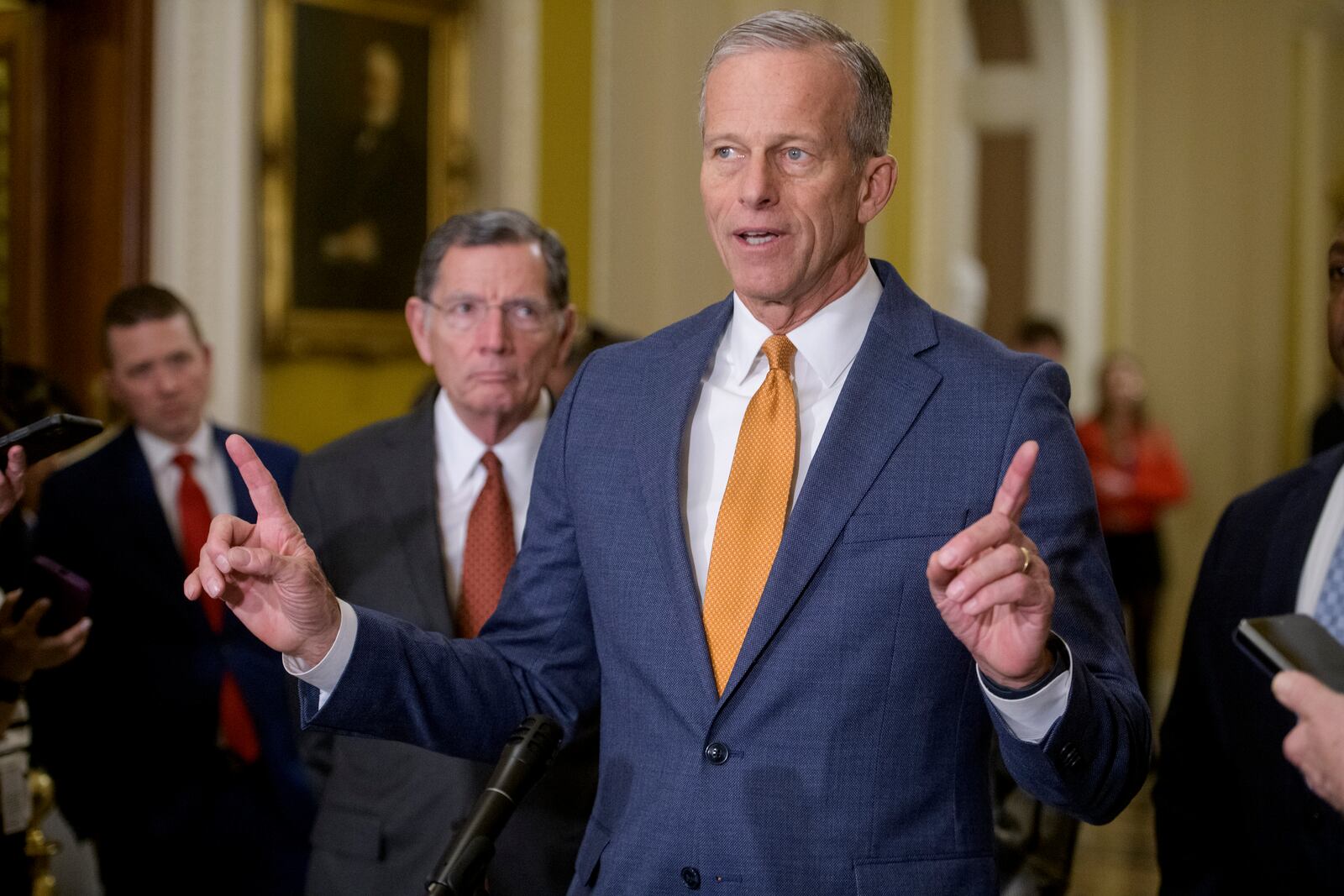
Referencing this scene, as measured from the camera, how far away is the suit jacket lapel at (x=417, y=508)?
103 inches

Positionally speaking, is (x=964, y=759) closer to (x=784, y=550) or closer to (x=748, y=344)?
(x=784, y=550)

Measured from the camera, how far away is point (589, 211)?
6477 millimetres

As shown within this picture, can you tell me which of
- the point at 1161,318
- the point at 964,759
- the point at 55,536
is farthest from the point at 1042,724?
the point at 1161,318

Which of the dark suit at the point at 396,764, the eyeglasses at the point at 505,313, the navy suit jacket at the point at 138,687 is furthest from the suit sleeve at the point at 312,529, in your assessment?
the navy suit jacket at the point at 138,687

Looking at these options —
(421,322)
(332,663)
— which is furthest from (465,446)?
(332,663)

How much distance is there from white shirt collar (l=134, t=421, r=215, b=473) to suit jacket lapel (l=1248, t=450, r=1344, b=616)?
261cm

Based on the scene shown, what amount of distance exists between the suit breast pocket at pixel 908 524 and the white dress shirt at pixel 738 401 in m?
0.11

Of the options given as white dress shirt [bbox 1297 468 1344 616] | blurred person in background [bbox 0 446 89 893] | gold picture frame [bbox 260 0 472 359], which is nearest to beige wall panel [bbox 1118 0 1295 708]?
gold picture frame [bbox 260 0 472 359]

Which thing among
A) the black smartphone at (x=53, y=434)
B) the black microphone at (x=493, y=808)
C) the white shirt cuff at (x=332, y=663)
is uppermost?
the black smartphone at (x=53, y=434)

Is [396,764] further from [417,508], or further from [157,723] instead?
[157,723]

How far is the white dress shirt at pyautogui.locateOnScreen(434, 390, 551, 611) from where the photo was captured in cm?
276

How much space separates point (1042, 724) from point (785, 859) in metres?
0.35

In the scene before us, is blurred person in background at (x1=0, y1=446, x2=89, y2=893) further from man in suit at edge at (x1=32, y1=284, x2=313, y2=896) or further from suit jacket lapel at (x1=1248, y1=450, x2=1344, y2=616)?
suit jacket lapel at (x1=1248, y1=450, x2=1344, y2=616)

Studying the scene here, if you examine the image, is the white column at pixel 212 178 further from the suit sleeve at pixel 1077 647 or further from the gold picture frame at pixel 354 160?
the suit sleeve at pixel 1077 647
